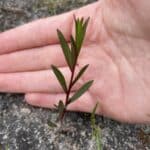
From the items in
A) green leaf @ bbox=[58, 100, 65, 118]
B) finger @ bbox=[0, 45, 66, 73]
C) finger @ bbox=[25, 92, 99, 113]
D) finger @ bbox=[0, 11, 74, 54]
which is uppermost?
finger @ bbox=[0, 11, 74, 54]

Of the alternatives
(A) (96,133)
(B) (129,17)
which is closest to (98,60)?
(B) (129,17)

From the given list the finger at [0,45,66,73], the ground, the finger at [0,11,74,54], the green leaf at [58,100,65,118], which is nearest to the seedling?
the ground

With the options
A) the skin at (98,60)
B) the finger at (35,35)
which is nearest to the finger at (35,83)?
the skin at (98,60)

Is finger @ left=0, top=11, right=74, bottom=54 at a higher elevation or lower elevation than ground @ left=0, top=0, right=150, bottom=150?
higher

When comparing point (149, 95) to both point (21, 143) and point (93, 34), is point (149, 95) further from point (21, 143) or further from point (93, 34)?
point (21, 143)

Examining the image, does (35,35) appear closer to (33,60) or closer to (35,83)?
(33,60)

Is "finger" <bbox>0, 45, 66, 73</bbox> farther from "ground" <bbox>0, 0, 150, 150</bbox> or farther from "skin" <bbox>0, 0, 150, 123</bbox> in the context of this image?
"ground" <bbox>0, 0, 150, 150</bbox>

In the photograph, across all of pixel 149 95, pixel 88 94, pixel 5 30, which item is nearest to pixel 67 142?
pixel 88 94

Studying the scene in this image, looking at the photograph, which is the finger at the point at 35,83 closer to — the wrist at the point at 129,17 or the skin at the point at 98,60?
the skin at the point at 98,60
